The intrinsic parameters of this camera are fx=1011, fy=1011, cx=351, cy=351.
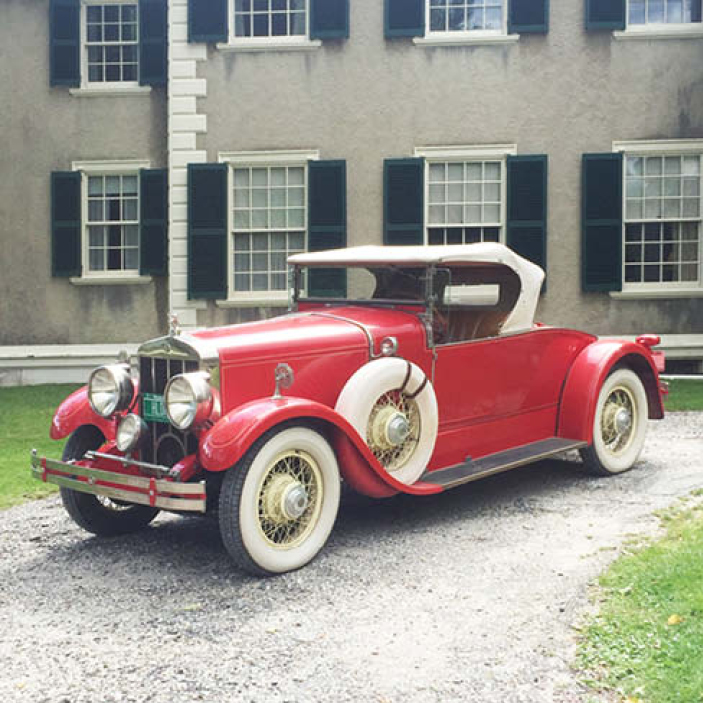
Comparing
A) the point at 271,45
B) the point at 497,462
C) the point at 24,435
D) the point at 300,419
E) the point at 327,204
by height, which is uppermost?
the point at 271,45

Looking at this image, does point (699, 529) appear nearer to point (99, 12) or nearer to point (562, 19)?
point (562, 19)

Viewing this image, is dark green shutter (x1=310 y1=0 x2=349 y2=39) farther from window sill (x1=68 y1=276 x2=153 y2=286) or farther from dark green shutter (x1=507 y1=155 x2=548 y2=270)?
window sill (x1=68 y1=276 x2=153 y2=286)

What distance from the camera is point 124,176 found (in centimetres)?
1445

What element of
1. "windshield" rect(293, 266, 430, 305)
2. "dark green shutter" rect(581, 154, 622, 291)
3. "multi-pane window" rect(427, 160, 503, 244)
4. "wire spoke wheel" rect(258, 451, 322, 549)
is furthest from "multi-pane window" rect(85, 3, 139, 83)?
"wire spoke wheel" rect(258, 451, 322, 549)

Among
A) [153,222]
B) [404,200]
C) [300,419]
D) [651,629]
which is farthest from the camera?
[153,222]

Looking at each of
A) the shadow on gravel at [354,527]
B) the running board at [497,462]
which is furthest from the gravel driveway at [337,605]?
the running board at [497,462]

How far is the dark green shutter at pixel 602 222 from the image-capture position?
13.3 m

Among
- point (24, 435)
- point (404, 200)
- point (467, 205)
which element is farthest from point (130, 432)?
point (467, 205)

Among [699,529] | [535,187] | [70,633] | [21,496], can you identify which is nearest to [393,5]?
[535,187]

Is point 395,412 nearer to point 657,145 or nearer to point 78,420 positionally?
point 78,420

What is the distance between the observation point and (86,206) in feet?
47.2

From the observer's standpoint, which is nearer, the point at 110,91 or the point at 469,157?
the point at 469,157

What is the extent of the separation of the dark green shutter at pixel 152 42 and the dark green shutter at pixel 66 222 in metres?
1.76

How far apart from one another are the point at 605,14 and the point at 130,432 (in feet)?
34.2
